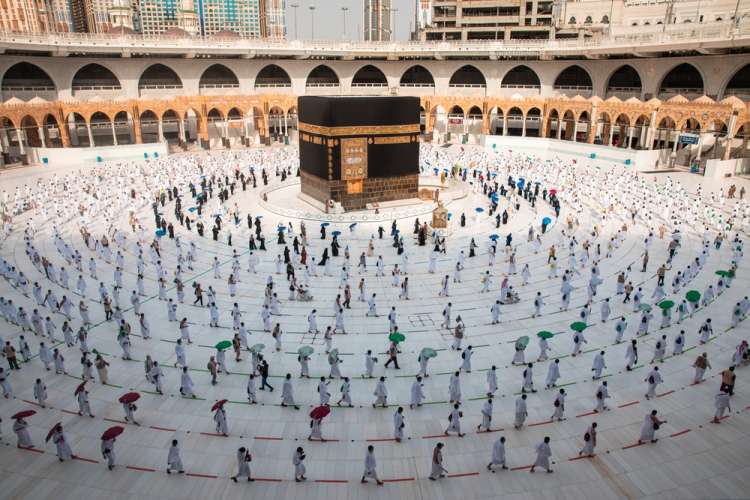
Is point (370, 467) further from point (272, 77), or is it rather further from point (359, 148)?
point (272, 77)

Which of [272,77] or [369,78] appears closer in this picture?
[272,77]

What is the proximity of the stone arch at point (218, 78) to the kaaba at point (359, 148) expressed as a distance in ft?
93.5

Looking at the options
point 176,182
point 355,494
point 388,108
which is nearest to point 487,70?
point 388,108

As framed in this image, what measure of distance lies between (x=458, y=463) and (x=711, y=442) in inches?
203

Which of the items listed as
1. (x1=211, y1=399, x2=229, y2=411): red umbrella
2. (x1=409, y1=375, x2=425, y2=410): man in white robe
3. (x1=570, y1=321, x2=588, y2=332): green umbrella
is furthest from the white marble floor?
(x1=570, y1=321, x2=588, y2=332): green umbrella

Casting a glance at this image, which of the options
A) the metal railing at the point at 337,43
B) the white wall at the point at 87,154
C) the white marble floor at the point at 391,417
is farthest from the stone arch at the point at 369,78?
the white marble floor at the point at 391,417

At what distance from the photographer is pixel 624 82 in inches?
1865

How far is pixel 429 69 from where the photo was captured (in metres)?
54.3

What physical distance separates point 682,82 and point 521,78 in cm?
1556

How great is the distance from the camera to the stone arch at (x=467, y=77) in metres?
54.6

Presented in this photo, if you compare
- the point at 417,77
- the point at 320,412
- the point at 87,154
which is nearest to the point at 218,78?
the point at 87,154

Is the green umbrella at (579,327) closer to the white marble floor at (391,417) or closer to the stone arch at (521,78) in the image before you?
the white marble floor at (391,417)

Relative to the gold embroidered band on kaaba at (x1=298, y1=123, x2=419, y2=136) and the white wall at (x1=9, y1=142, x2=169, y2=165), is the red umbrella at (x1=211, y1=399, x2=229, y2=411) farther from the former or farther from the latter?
the white wall at (x1=9, y1=142, x2=169, y2=165)

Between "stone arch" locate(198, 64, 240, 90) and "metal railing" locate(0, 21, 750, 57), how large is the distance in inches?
180
